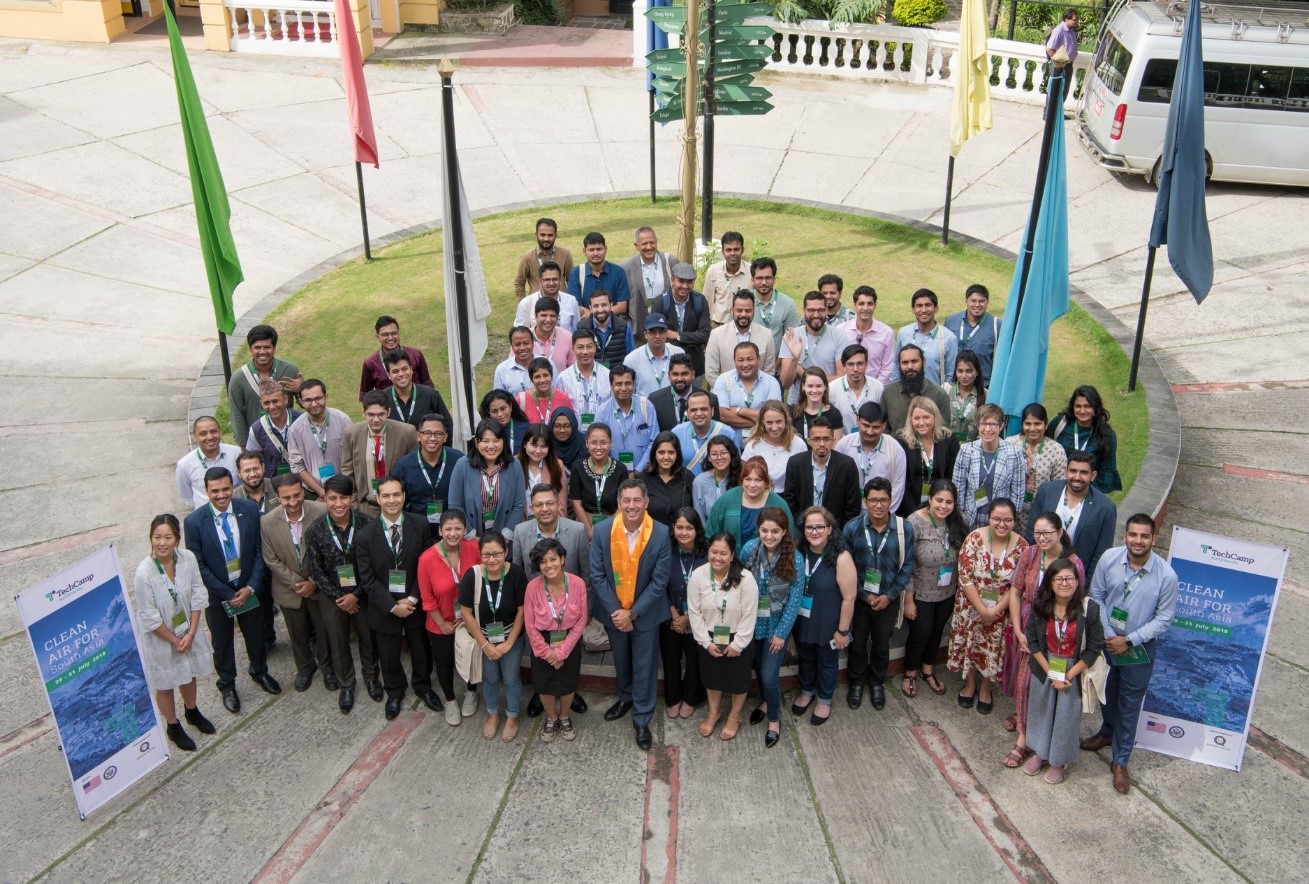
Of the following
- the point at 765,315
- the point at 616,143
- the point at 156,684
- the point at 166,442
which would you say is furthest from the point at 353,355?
the point at 616,143

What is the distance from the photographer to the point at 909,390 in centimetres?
923

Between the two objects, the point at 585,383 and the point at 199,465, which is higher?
the point at 585,383

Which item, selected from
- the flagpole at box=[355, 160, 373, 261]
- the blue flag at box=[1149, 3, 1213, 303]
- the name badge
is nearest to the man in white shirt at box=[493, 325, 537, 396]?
the name badge

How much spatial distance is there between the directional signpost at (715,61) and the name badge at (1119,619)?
251 inches

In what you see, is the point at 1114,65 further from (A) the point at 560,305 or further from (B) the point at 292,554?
(B) the point at 292,554

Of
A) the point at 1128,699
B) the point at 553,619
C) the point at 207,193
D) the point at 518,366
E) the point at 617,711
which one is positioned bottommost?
the point at 617,711

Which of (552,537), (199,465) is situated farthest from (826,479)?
(199,465)

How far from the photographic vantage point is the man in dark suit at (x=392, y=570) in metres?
7.73

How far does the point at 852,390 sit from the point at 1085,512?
6.93ft

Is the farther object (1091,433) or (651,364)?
(651,364)

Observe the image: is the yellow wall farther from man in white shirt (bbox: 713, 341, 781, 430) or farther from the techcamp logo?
the techcamp logo

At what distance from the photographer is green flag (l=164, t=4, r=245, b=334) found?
9.71 metres

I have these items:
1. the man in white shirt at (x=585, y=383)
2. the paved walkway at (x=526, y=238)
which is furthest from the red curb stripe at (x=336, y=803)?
the man in white shirt at (x=585, y=383)

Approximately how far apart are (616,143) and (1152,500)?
10.8 m
